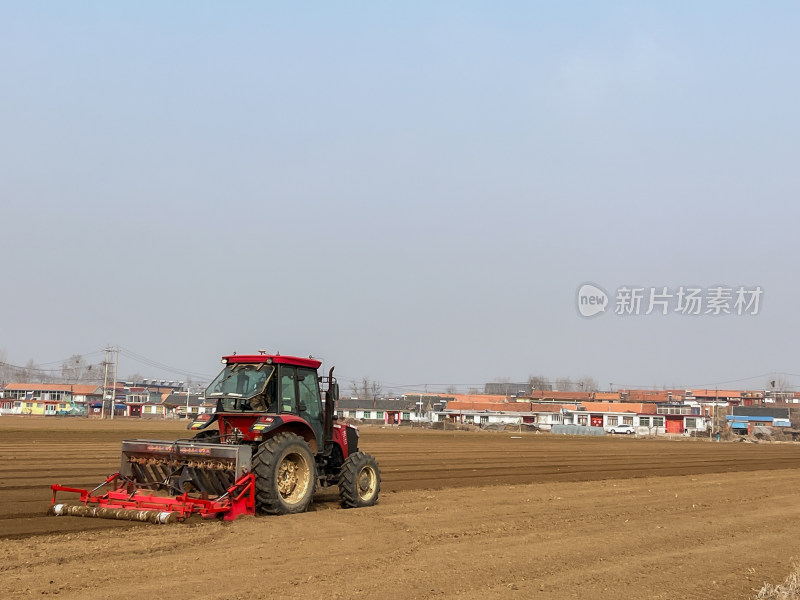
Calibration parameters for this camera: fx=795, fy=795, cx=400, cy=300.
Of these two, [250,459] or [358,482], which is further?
[358,482]

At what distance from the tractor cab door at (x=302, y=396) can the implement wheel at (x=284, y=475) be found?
A: 63 cm

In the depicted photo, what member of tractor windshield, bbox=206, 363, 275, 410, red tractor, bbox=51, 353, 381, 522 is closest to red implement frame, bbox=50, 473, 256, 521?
red tractor, bbox=51, 353, 381, 522

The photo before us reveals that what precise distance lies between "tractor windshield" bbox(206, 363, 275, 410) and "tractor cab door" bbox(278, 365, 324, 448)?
0.33 m

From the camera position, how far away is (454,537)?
409 inches

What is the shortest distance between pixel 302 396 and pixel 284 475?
135 cm

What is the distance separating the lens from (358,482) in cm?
1306

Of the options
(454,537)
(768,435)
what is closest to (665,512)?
(454,537)

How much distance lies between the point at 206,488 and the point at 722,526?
789 centimetres

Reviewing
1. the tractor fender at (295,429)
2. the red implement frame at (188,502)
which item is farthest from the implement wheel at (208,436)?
the red implement frame at (188,502)

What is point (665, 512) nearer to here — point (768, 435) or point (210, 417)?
point (210, 417)

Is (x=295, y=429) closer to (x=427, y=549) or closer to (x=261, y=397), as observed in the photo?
(x=261, y=397)

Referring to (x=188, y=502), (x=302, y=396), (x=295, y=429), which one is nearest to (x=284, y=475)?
(x=295, y=429)

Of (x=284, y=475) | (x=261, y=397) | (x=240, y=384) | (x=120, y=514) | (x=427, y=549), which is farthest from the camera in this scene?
(x=240, y=384)

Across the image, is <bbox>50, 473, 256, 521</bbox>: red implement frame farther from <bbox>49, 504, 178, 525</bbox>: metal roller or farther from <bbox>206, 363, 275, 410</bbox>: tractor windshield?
<bbox>206, 363, 275, 410</bbox>: tractor windshield
